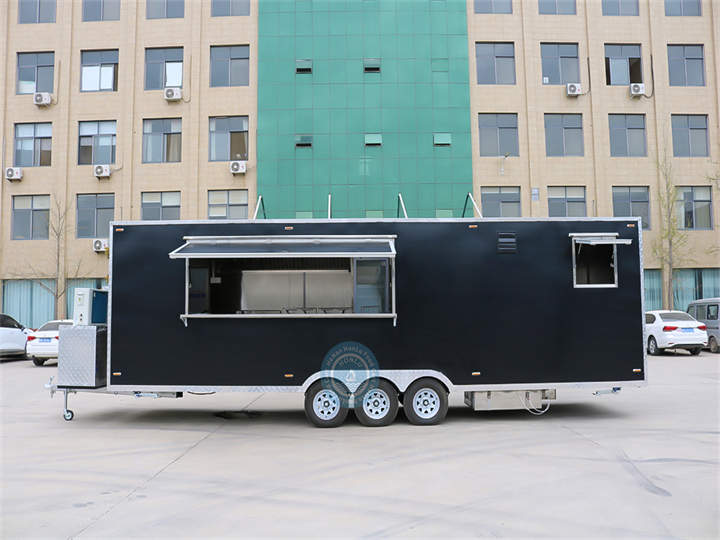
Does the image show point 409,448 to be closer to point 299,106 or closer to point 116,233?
point 116,233

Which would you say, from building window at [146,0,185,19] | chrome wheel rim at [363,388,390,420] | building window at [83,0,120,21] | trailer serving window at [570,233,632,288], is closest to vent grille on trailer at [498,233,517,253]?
trailer serving window at [570,233,632,288]

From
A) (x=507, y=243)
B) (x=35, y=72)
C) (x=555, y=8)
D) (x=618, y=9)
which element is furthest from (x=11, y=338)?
(x=618, y=9)

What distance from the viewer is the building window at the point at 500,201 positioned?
28156 mm

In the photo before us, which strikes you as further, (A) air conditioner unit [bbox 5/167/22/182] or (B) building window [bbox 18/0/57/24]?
(B) building window [bbox 18/0/57/24]

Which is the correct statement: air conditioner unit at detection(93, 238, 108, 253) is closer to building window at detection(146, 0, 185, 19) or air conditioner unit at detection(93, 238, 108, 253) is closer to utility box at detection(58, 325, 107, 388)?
building window at detection(146, 0, 185, 19)

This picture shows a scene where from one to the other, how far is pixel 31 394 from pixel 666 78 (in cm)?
2929

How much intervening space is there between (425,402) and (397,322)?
4.52 feet

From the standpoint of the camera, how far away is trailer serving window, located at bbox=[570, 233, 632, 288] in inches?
403

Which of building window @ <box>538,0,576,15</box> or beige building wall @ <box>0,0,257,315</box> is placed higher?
building window @ <box>538,0,576,15</box>

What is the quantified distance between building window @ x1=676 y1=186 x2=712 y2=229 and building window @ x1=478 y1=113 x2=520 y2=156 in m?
8.18

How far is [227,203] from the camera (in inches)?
1124

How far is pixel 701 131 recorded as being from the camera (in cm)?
2942

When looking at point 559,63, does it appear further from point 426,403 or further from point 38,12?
point 38,12

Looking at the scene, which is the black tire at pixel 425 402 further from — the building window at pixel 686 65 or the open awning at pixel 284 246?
the building window at pixel 686 65
